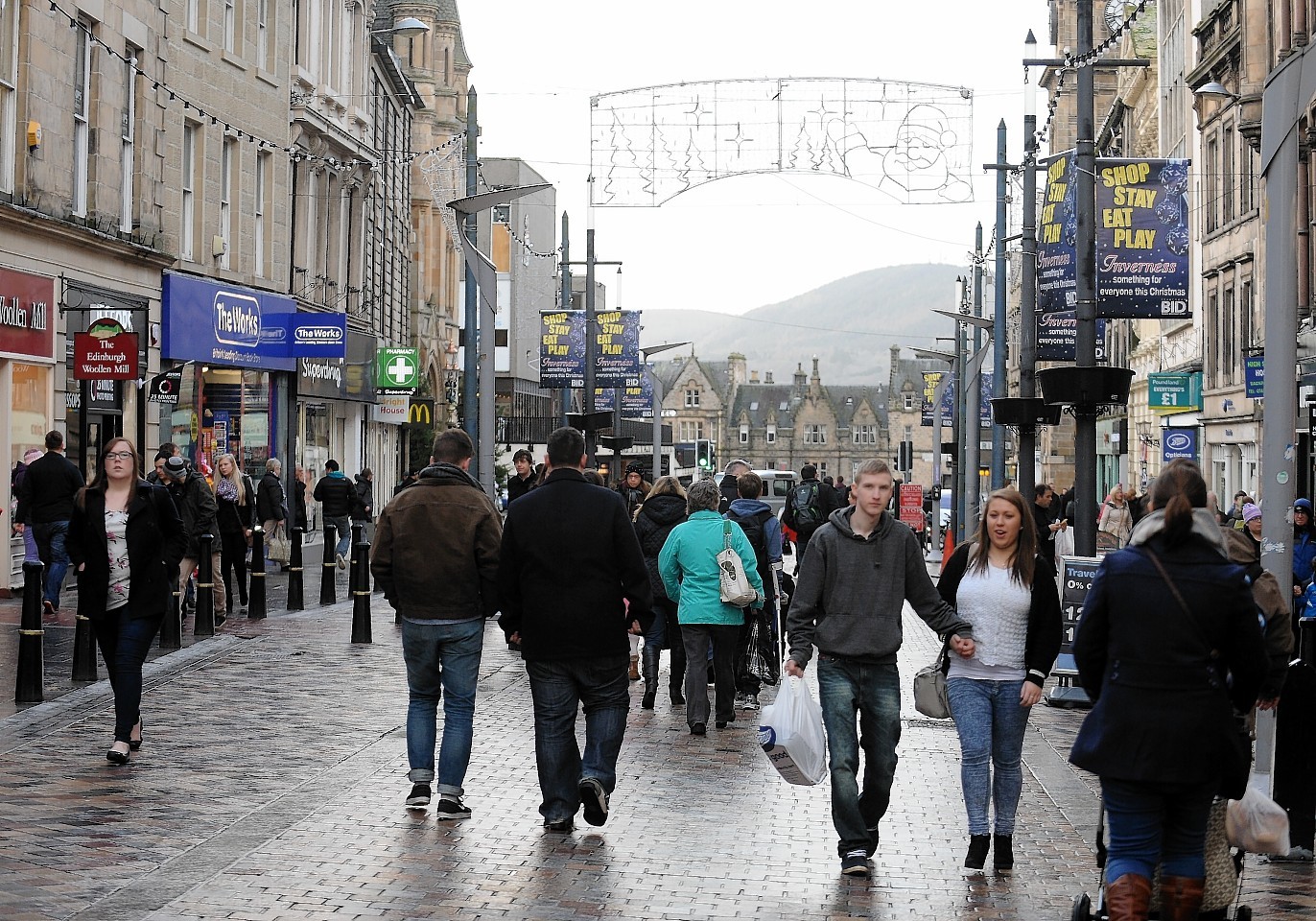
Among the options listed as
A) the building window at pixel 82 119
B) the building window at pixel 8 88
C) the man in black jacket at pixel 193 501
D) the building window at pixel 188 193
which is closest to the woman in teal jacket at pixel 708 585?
the man in black jacket at pixel 193 501

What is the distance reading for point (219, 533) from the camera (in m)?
21.1

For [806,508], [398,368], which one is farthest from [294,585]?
[398,368]

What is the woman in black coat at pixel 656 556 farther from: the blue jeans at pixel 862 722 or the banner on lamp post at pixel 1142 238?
the banner on lamp post at pixel 1142 238

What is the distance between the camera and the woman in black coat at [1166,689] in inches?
242

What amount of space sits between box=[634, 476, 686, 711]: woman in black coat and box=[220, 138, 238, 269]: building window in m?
18.4

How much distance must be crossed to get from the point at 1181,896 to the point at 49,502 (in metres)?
15.5

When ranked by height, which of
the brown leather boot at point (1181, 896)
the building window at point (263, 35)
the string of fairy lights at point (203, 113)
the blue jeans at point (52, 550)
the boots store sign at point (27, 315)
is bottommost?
the brown leather boot at point (1181, 896)

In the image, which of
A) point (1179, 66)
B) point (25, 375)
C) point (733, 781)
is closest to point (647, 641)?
point (733, 781)

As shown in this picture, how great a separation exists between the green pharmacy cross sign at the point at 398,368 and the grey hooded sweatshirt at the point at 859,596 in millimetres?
34851

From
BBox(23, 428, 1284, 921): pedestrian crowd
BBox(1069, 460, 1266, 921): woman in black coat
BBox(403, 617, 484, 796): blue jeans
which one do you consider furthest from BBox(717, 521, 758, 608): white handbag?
BBox(1069, 460, 1266, 921): woman in black coat

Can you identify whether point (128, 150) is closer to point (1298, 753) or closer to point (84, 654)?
point (84, 654)

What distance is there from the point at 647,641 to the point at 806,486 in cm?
779

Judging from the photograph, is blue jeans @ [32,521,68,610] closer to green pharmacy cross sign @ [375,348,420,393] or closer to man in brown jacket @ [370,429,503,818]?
man in brown jacket @ [370,429,503,818]

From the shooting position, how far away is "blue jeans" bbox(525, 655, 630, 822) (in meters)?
8.98
